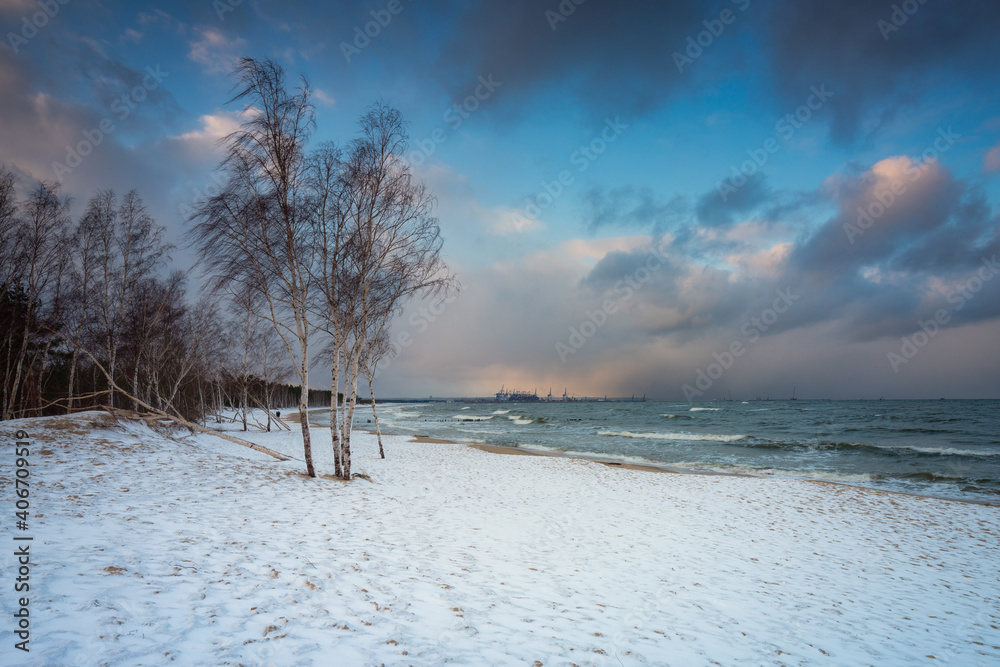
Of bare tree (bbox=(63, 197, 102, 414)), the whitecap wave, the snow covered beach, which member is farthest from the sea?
bare tree (bbox=(63, 197, 102, 414))

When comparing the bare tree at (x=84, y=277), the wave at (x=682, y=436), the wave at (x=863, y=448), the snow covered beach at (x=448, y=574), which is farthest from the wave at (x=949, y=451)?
the bare tree at (x=84, y=277)

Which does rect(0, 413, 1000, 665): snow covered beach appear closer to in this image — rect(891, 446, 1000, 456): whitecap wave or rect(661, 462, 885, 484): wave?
rect(661, 462, 885, 484): wave

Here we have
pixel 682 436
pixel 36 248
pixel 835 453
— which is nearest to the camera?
pixel 36 248

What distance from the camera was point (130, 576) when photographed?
4.48 m

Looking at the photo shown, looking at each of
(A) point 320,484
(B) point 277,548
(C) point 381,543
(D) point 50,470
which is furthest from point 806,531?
(D) point 50,470

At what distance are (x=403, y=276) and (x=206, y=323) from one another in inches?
841

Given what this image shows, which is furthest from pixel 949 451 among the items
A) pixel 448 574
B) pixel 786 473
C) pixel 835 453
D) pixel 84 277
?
pixel 84 277

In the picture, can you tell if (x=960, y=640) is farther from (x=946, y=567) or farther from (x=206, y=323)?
(x=206, y=323)

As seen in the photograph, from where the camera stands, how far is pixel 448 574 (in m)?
5.89

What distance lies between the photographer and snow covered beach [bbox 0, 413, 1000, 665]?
3967 mm

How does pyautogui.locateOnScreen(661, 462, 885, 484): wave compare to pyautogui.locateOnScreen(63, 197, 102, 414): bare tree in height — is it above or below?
below

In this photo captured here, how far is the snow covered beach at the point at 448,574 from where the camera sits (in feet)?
13.0

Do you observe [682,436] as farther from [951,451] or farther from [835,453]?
[951,451]

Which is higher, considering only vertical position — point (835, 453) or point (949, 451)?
point (949, 451)
